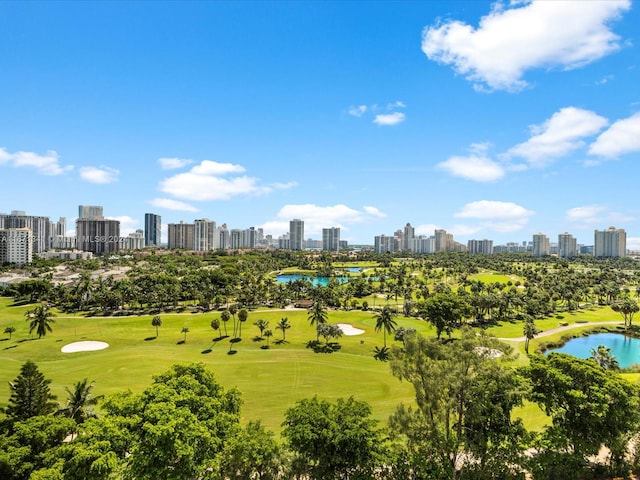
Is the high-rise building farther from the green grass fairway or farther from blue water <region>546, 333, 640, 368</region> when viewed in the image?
blue water <region>546, 333, 640, 368</region>

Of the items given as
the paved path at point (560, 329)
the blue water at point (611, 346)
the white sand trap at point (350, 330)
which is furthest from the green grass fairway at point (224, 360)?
the blue water at point (611, 346)

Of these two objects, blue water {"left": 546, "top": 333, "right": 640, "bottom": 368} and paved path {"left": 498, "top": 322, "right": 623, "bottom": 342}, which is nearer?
blue water {"left": 546, "top": 333, "right": 640, "bottom": 368}

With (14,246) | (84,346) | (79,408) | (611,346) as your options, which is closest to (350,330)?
(84,346)

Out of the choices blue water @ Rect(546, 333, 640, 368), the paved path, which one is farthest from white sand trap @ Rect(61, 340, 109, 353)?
blue water @ Rect(546, 333, 640, 368)

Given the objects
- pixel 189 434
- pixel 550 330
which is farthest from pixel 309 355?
pixel 550 330

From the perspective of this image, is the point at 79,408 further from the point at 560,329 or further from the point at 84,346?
the point at 560,329

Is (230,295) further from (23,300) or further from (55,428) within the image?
(55,428)
